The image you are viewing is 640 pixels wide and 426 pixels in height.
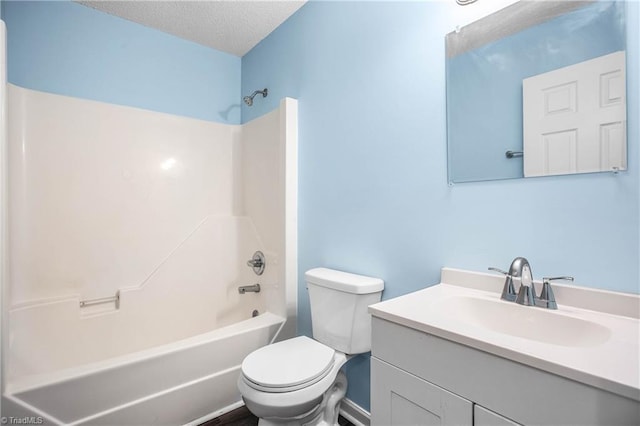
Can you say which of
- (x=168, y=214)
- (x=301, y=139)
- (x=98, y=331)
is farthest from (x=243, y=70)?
(x=98, y=331)

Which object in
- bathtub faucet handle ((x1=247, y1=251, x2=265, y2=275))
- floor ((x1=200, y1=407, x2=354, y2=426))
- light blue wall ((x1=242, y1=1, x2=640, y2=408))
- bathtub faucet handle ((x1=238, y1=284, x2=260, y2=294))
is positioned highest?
light blue wall ((x1=242, y1=1, x2=640, y2=408))

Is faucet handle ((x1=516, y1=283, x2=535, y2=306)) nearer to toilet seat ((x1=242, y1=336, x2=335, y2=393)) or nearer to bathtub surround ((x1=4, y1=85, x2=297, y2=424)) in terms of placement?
toilet seat ((x1=242, y1=336, x2=335, y2=393))

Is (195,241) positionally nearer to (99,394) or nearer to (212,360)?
(212,360)

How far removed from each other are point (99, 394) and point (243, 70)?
2368mm

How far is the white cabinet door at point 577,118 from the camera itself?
0.84 metres

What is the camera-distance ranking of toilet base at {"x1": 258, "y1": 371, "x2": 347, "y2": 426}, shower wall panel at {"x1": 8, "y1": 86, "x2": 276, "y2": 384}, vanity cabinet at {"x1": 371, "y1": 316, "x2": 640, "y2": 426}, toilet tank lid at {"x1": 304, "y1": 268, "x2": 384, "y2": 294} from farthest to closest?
shower wall panel at {"x1": 8, "y1": 86, "x2": 276, "y2": 384}
toilet tank lid at {"x1": 304, "y1": 268, "x2": 384, "y2": 294}
toilet base at {"x1": 258, "y1": 371, "x2": 347, "y2": 426}
vanity cabinet at {"x1": 371, "y1": 316, "x2": 640, "y2": 426}

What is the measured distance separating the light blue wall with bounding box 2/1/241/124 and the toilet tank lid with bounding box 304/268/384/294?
1.65m

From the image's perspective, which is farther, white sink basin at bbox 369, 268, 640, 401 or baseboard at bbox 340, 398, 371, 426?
baseboard at bbox 340, 398, 371, 426

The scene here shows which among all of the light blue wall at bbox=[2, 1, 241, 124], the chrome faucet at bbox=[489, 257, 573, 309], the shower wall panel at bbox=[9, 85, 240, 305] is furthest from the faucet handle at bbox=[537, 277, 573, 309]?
the light blue wall at bbox=[2, 1, 241, 124]

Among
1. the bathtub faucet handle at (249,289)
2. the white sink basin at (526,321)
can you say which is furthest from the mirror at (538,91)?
the bathtub faucet handle at (249,289)

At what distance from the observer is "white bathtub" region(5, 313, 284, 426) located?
46.9 inches

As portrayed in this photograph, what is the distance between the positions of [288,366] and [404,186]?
3.05 feet

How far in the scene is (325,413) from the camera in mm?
1438

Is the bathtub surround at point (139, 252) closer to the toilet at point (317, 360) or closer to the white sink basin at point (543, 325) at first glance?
the toilet at point (317, 360)
